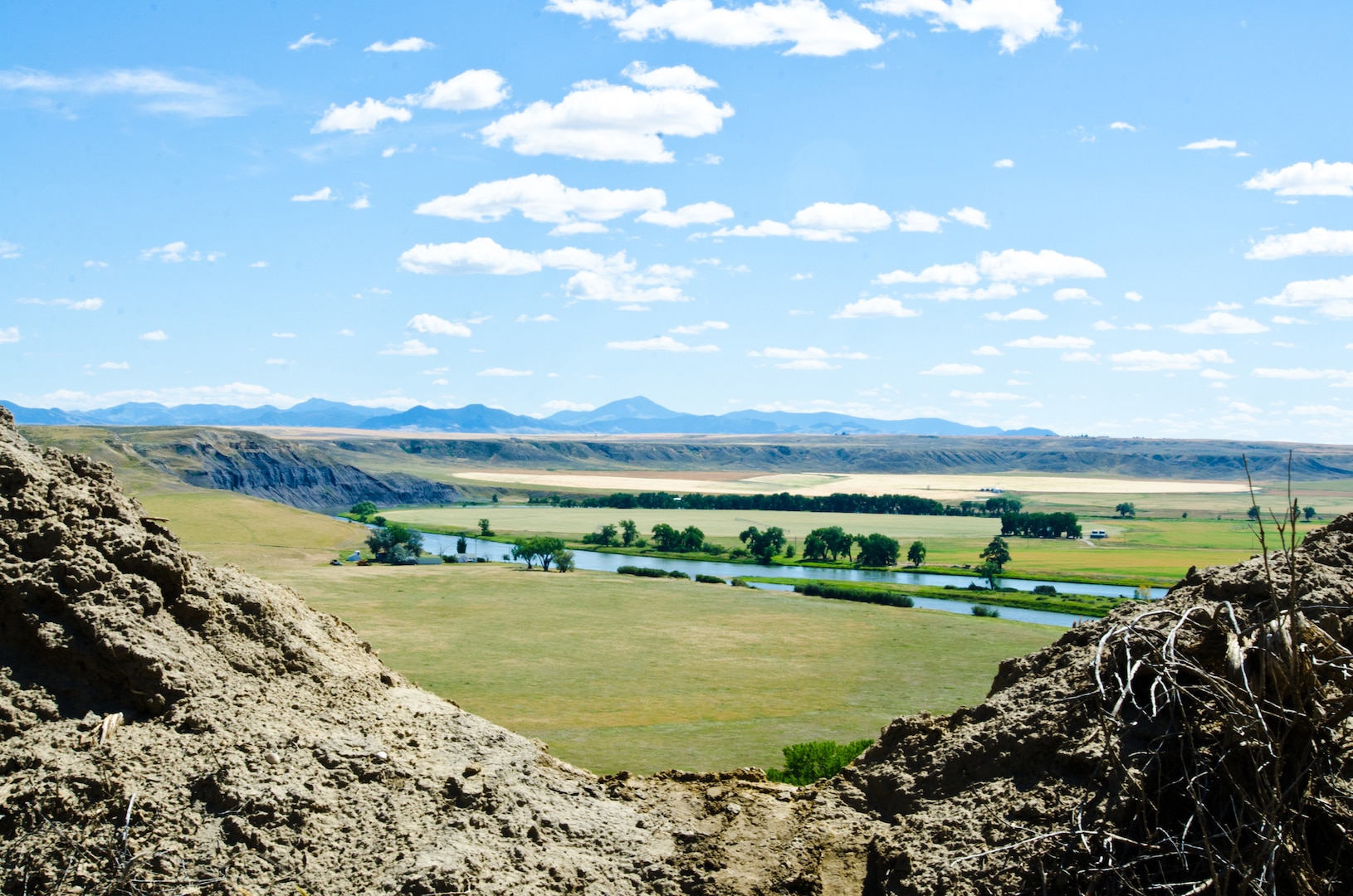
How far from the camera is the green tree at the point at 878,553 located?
10525 centimetres

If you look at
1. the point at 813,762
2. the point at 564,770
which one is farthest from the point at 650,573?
the point at 564,770

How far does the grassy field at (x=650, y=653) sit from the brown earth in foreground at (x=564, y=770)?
2284cm

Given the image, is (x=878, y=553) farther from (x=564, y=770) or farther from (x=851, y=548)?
(x=564, y=770)

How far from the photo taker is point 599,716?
42469 mm

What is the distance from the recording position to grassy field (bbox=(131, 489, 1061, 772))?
133ft

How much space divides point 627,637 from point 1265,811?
59.1 m

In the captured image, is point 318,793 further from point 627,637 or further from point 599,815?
point 627,637

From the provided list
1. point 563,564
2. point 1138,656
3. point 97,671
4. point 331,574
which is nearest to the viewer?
point 1138,656

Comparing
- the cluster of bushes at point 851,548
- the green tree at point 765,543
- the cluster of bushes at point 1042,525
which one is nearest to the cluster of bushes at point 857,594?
the cluster of bushes at point 851,548

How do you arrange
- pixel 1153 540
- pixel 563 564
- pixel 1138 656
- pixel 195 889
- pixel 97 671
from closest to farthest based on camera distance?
1. pixel 195 889
2. pixel 1138 656
3. pixel 97 671
4. pixel 563 564
5. pixel 1153 540

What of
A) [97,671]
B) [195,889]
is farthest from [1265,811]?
[97,671]

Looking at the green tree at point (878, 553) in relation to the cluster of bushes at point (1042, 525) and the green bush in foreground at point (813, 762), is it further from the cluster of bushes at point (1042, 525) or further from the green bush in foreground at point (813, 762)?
the green bush in foreground at point (813, 762)

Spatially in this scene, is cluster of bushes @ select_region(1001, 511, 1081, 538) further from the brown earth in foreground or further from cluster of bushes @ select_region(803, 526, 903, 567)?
the brown earth in foreground

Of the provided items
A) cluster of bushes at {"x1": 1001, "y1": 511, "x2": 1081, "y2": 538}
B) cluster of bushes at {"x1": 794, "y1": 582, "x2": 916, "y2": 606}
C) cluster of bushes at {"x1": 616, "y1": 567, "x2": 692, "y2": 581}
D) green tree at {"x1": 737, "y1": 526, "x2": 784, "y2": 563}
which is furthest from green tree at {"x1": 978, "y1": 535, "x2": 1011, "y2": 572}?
cluster of bushes at {"x1": 1001, "y1": 511, "x2": 1081, "y2": 538}
